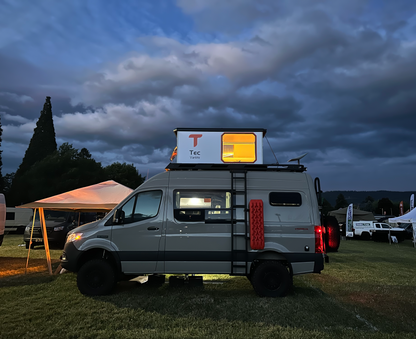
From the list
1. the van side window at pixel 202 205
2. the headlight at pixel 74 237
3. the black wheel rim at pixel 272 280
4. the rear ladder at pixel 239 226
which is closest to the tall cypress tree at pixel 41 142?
the headlight at pixel 74 237

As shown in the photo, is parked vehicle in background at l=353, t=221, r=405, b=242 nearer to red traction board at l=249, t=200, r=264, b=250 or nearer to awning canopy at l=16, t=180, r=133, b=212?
red traction board at l=249, t=200, r=264, b=250

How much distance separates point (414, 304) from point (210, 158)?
5.48 metres

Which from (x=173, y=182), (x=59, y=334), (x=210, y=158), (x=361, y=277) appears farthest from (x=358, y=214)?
(x=59, y=334)

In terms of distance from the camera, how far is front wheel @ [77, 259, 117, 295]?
20.2 ft

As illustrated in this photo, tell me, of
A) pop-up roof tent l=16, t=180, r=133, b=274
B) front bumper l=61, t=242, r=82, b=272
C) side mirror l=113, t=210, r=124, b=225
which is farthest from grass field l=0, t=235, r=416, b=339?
pop-up roof tent l=16, t=180, r=133, b=274

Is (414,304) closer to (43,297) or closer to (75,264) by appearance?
(75,264)

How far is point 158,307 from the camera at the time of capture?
17.8 ft

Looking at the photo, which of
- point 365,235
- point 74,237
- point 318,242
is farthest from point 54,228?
point 365,235

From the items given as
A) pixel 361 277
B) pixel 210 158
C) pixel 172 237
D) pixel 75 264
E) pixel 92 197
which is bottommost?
pixel 361 277

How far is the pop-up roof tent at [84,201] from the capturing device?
Result: 328 inches

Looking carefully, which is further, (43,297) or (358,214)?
(358,214)

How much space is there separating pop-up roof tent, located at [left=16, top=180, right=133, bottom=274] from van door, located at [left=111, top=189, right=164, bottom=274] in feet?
8.43

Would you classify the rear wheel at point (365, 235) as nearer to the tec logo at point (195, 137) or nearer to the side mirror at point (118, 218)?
the tec logo at point (195, 137)

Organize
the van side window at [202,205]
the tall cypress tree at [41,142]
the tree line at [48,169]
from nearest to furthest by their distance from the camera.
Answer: the van side window at [202,205] < the tree line at [48,169] < the tall cypress tree at [41,142]
